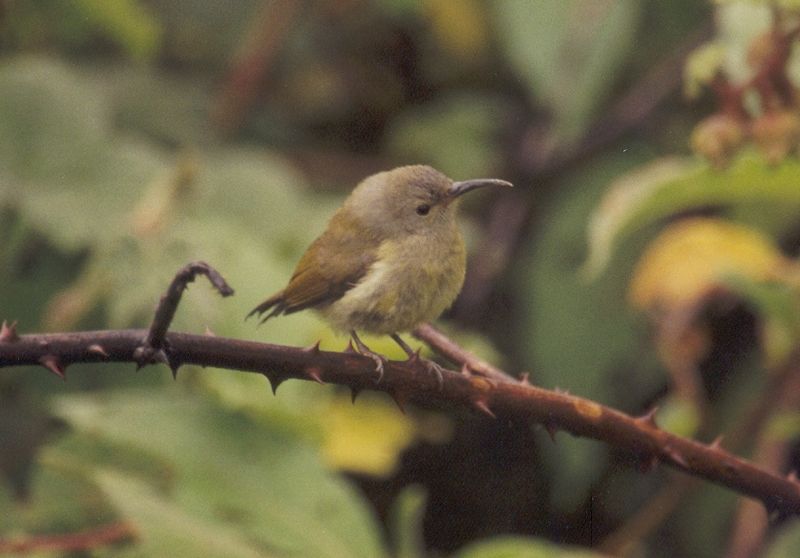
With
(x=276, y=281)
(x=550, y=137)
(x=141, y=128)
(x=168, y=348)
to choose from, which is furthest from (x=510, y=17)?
(x=168, y=348)

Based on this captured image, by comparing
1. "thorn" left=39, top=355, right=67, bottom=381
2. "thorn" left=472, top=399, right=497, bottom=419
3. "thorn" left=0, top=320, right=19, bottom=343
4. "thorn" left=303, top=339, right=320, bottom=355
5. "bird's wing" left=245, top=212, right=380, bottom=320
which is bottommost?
"thorn" left=472, top=399, right=497, bottom=419

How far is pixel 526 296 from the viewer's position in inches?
158

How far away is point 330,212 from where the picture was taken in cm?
359

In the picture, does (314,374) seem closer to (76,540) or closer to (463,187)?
(463,187)

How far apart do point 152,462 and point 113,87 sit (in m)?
1.80

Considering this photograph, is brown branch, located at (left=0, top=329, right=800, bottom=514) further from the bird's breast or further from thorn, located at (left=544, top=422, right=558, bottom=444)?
the bird's breast

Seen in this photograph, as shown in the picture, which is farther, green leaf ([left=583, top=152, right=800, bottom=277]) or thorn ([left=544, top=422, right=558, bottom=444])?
green leaf ([left=583, top=152, right=800, bottom=277])

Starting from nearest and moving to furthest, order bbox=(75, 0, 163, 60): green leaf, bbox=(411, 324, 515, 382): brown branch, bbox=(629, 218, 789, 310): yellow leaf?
bbox=(411, 324, 515, 382): brown branch, bbox=(629, 218, 789, 310): yellow leaf, bbox=(75, 0, 163, 60): green leaf

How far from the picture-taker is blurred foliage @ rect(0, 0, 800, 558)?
2459 mm

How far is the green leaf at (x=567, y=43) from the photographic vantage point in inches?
135

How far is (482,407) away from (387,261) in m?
0.94

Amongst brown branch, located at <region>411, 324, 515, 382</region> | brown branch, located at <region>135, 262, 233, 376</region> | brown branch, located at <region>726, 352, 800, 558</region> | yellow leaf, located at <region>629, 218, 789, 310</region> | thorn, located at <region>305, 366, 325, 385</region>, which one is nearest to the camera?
brown branch, located at <region>135, 262, 233, 376</region>

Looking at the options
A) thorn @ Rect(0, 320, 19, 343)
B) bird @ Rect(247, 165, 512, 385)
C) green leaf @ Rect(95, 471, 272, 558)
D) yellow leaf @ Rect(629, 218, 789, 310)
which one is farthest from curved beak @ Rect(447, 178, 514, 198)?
yellow leaf @ Rect(629, 218, 789, 310)

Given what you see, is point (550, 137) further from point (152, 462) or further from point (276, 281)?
point (152, 462)
